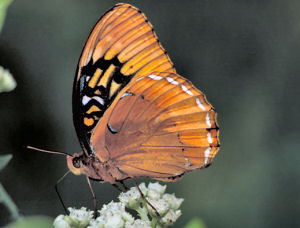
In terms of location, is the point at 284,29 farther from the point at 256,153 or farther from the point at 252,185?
the point at 252,185

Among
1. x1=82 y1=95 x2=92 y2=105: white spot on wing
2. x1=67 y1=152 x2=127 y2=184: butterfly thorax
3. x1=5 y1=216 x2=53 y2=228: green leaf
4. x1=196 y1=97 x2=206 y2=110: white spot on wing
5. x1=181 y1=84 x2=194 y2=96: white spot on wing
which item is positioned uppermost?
x1=5 y1=216 x2=53 y2=228: green leaf

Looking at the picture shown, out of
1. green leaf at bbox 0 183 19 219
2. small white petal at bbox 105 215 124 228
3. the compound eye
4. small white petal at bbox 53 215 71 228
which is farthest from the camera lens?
the compound eye

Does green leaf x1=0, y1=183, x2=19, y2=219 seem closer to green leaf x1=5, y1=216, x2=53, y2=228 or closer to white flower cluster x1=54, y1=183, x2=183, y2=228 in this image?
green leaf x1=5, y1=216, x2=53, y2=228

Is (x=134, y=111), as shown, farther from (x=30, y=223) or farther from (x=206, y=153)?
(x=30, y=223)

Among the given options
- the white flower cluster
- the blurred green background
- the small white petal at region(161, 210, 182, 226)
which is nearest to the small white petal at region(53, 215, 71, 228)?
the white flower cluster

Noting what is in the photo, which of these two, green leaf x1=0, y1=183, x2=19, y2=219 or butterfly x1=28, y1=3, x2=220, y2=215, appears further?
butterfly x1=28, y1=3, x2=220, y2=215

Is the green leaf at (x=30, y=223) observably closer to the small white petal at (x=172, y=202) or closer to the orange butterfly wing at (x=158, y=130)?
the orange butterfly wing at (x=158, y=130)

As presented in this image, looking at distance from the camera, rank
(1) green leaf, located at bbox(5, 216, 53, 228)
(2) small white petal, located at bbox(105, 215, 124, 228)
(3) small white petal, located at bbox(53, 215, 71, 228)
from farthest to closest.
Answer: (3) small white petal, located at bbox(53, 215, 71, 228) < (2) small white petal, located at bbox(105, 215, 124, 228) < (1) green leaf, located at bbox(5, 216, 53, 228)

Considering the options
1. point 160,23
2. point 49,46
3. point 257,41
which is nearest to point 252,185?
point 257,41
